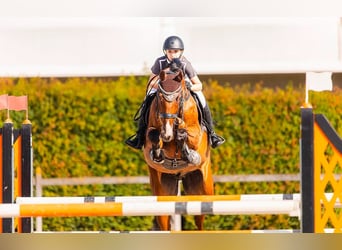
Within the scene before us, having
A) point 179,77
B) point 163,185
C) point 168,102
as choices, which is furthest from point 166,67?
point 163,185

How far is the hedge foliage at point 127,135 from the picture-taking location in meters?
8.33

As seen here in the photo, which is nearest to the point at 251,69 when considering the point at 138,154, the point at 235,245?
the point at 138,154

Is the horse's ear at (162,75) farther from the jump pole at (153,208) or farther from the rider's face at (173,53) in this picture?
the jump pole at (153,208)

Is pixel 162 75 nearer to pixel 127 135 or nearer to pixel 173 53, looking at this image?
pixel 173 53

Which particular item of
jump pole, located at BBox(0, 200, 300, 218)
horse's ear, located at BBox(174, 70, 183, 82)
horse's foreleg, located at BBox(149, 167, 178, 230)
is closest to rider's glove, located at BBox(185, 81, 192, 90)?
horse's ear, located at BBox(174, 70, 183, 82)

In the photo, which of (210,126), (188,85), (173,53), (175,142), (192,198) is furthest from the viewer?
(210,126)

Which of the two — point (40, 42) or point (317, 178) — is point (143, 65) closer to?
point (40, 42)

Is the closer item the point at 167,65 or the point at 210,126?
the point at 167,65

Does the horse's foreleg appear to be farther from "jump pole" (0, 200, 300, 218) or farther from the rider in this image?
"jump pole" (0, 200, 300, 218)

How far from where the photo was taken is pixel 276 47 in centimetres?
946

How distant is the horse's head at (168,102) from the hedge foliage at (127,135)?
2558 mm

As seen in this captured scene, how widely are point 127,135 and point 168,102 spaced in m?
2.66

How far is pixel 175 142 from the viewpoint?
5.91 meters

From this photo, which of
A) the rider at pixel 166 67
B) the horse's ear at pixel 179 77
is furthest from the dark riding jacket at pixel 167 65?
the horse's ear at pixel 179 77
